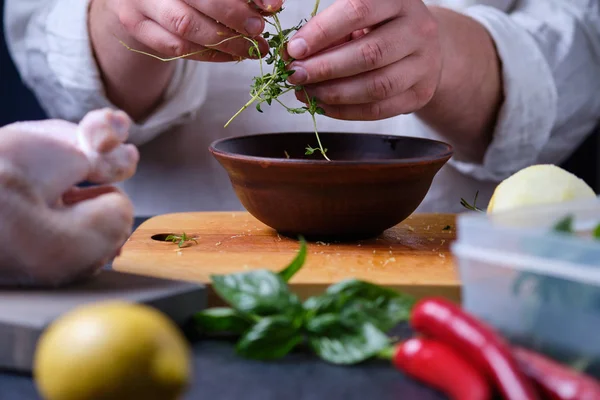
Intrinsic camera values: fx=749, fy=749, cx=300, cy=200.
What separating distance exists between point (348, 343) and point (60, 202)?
1.21 ft

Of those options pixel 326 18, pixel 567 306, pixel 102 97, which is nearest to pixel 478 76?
pixel 326 18

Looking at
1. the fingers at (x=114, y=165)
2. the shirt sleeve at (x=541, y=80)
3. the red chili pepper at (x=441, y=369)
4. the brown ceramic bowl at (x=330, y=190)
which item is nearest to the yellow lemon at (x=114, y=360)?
the red chili pepper at (x=441, y=369)

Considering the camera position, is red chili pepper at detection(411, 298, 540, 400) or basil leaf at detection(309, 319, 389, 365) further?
basil leaf at detection(309, 319, 389, 365)

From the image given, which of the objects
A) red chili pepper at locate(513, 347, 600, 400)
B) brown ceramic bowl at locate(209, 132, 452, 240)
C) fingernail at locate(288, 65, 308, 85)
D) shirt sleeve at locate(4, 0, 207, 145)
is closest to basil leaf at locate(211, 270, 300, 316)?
red chili pepper at locate(513, 347, 600, 400)

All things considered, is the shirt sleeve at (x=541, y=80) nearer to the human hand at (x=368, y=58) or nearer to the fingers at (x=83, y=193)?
the human hand at (x=368, y=58)

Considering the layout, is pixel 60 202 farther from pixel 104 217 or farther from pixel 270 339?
pixel 270 339

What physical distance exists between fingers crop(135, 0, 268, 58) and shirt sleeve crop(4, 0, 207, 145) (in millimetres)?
477

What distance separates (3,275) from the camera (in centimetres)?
84

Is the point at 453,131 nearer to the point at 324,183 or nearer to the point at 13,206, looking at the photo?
the point at 324,183

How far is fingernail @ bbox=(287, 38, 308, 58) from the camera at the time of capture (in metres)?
1.17

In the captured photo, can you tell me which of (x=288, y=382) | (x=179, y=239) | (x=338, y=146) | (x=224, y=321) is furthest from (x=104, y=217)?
(x=338, y=146)

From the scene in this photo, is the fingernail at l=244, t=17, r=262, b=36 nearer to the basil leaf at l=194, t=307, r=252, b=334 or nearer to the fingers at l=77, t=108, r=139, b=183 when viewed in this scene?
the fingers at l=77, t=108, r=139, b=183

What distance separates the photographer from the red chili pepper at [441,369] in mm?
616

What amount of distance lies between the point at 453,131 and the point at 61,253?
1.16 meters
